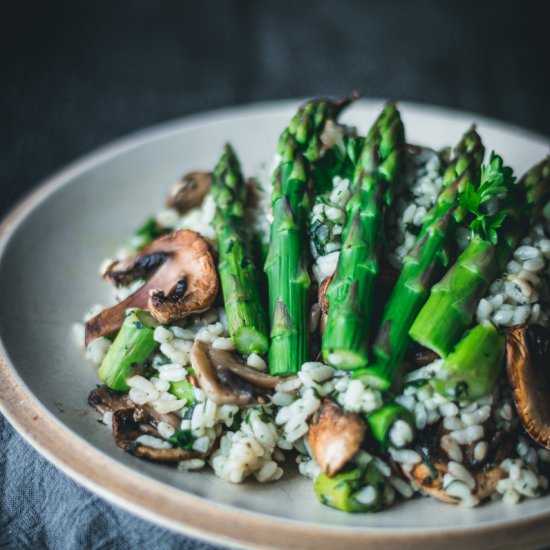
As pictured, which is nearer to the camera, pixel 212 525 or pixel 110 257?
pixel 212 525

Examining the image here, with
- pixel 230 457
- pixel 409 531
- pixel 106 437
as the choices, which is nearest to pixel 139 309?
pixel 106 437

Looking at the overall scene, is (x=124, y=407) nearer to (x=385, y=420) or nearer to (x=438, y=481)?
(x=385, y=420)

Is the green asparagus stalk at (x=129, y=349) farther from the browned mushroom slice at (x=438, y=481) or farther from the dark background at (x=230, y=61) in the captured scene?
the dark background at (x=230, y=61)

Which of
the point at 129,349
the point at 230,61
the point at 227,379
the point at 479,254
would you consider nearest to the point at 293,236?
the point at 227,379

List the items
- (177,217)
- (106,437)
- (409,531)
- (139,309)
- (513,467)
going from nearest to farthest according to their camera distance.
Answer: (409,531) → (513,467) → (106,437) → (139,309) → (177,217)

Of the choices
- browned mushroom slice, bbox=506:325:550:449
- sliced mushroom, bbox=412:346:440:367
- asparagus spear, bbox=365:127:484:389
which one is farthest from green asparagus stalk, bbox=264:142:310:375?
browned mushroom slice, bbox=506:325:550:449

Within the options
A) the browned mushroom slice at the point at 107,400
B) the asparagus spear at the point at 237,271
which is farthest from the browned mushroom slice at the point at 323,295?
the browned mushroom slice at the point at 107,400

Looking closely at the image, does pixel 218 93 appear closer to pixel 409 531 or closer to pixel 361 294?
pixel 361 294
